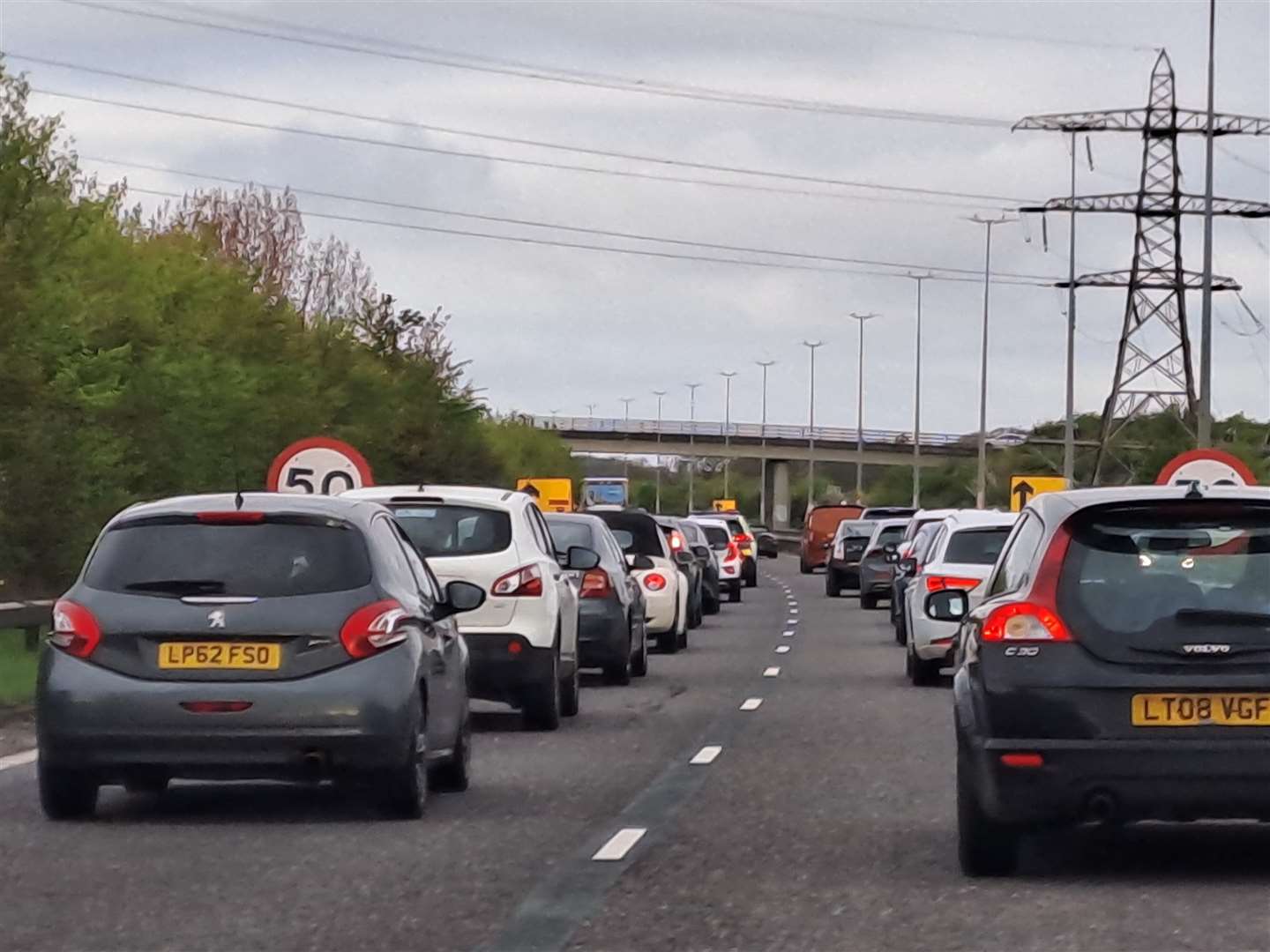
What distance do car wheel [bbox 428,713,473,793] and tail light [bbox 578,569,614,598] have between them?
30.4 feet

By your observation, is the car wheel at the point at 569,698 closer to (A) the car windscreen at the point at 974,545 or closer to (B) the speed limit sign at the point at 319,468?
(B) the speed limit sign at the point at 319,468

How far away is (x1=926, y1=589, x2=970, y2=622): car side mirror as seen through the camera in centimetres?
1237

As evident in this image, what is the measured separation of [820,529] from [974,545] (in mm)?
48941

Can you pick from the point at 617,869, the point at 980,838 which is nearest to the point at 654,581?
the point at 617,869

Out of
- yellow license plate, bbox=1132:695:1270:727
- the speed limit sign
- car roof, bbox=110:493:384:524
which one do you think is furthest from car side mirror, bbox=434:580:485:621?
the speed limit sign

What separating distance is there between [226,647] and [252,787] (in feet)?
7.91

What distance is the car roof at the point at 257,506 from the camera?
44.1ft

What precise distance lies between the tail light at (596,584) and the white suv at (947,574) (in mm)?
2831

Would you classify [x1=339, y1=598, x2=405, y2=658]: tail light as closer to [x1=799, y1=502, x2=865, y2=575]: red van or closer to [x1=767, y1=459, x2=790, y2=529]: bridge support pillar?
[x1=799, y1=502, x2=865, y2=575]: red van

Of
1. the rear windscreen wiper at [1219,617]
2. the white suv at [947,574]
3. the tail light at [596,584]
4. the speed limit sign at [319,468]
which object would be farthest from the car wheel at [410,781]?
the speed limit sign at [319,468]

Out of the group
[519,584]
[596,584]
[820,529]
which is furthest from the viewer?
[820,529]

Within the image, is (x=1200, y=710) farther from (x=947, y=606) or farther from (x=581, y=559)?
(x=581, y=559)

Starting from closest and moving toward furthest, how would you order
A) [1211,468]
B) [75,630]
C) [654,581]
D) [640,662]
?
[75,630] → [640,662] → [1211,468] → [654,581]

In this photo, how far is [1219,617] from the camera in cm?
1093
